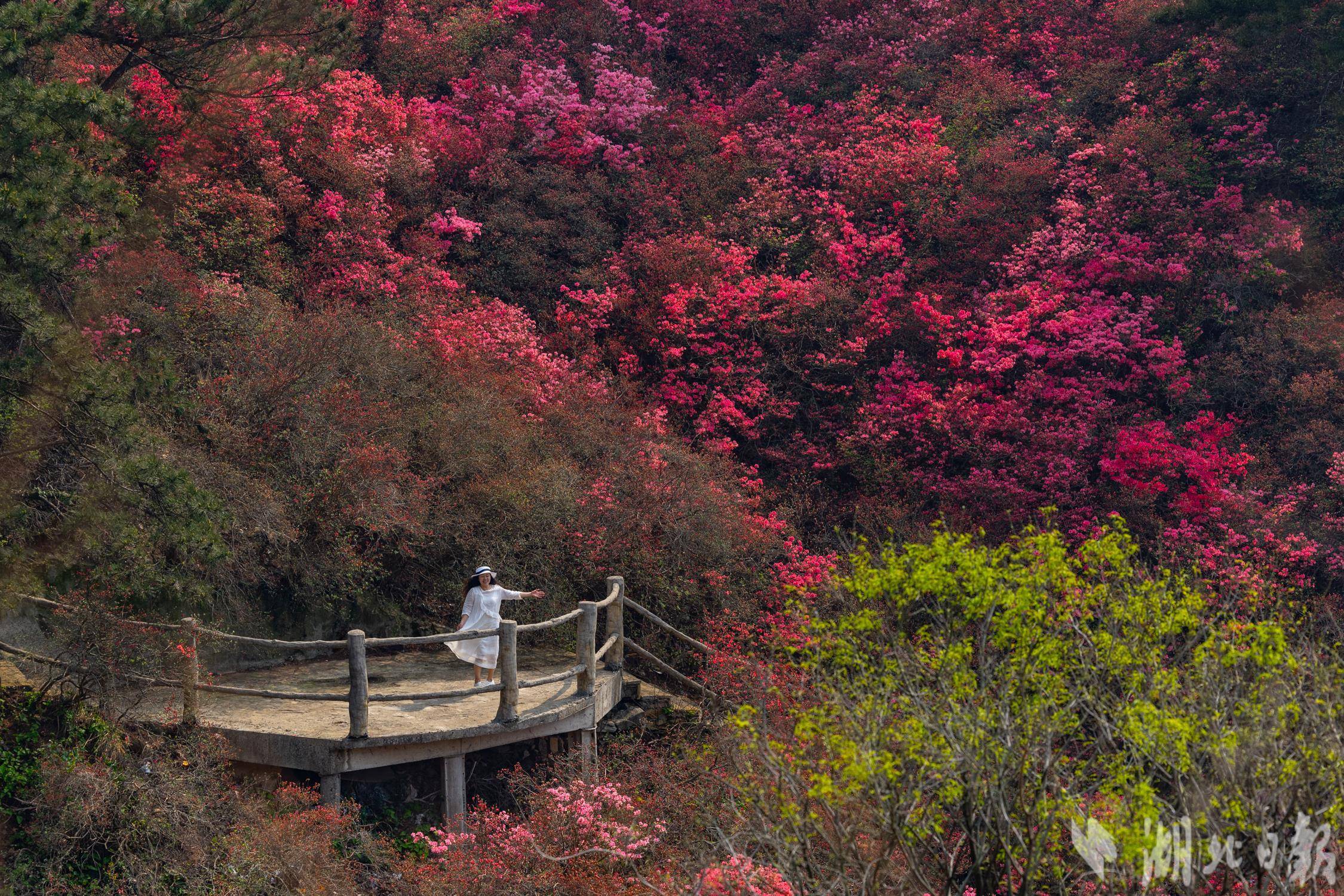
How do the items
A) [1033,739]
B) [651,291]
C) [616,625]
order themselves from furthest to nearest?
[651,291] → [616,625] → [1033,739]

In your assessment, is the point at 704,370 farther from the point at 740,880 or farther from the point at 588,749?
the point at 740,880

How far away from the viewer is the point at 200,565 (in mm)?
12047

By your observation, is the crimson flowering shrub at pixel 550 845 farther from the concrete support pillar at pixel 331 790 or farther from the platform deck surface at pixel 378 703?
the platform deck surface at pixel 378 703

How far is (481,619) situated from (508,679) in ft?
3.20

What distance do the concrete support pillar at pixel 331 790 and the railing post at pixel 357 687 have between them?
19.6 inches

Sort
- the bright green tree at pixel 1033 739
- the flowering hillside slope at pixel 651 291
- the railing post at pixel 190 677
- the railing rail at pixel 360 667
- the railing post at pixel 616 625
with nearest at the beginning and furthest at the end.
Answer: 1. the bright green tree at pixel 1033 739
2. the railing rail at pixel 360 667
3. the railing post at pixel 190 677
4. the flowering hillside slope at pixel 651 291
5. the railing post at pixel 616 625

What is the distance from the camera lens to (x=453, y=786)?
11273mm

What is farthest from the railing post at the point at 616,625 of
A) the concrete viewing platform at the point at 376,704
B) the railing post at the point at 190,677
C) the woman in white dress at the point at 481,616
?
the railing post at the point at 190,677

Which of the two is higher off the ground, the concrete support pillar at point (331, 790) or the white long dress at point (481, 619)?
the white long dress at point (481, 619)

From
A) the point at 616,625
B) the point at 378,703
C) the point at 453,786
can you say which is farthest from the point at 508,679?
the point at 616,625

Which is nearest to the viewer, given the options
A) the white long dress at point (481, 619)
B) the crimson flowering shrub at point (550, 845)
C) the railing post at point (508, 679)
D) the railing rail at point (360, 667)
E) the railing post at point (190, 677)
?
the crimson flowering shrub at point (550, 845)

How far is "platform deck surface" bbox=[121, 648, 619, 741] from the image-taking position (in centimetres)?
1102

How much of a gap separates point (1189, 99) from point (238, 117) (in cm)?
1575

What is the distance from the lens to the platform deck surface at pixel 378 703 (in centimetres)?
1102
